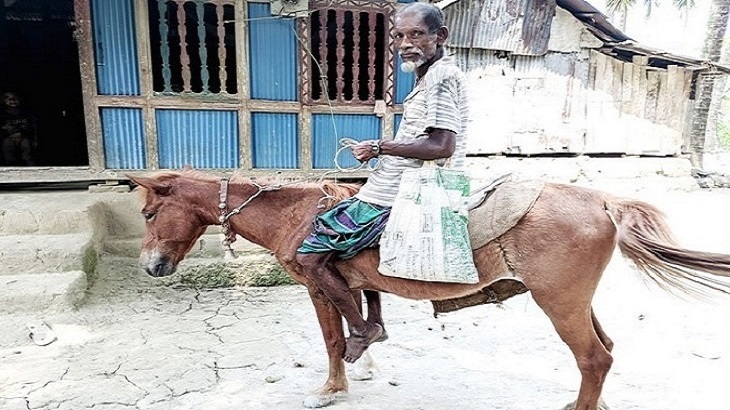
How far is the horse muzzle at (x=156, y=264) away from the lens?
2.73 meters

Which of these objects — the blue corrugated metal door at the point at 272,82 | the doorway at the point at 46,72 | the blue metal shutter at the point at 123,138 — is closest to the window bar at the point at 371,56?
the blue corrugated metal door at the point at 272,82

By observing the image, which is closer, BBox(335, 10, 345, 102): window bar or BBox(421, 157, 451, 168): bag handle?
BBox(421, 157, 451, 168): bag handle

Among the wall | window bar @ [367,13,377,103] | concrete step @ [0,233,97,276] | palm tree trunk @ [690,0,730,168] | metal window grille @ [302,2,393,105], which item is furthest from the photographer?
palm tree trunk @ [690,0,730,168]

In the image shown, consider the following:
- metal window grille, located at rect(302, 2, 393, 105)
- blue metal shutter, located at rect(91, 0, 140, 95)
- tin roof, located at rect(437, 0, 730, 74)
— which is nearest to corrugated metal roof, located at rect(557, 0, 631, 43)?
tin roof, located at rect(437, 0, 730, 74)

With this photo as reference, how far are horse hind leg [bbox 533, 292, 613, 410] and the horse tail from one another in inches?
14.0

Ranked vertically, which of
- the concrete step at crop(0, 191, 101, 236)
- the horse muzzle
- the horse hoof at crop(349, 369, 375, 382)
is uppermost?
the horse muzzle

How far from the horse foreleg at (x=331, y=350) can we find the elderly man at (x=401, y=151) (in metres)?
0.20

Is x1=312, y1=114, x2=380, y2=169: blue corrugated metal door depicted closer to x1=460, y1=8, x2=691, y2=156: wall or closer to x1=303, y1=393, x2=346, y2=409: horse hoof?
x1=303, y1=393, x2=346, y2=409: horse hoof

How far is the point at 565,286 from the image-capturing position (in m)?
2.29

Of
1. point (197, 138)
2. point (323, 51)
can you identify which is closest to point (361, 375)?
point (197, 138)

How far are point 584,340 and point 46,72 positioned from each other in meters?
9.81

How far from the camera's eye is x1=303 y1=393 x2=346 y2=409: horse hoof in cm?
286

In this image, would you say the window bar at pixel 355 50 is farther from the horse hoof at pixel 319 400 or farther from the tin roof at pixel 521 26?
the horse hoof at pixel 319 400

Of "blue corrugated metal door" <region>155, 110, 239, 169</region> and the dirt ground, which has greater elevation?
"blue corrugated metal door" <region>155, 110, 239, 169</region>
